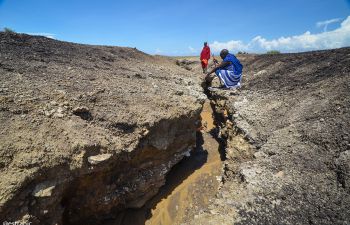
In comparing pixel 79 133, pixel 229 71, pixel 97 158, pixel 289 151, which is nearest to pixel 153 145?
pixel 97 158

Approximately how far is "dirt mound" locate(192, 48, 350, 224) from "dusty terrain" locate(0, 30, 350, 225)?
0.02 metres

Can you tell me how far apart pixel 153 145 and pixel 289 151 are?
228 cm

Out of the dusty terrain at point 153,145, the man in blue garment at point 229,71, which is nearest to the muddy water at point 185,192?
the dusty terrain at point 153,145

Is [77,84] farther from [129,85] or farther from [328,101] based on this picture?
[328,101]

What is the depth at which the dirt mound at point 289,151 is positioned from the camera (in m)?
3.23

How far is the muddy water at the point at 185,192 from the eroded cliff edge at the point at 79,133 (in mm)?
316

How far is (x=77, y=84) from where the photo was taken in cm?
468

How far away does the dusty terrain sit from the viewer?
3240 millimetres

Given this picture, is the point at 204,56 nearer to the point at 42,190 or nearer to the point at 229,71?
the point at 229,71

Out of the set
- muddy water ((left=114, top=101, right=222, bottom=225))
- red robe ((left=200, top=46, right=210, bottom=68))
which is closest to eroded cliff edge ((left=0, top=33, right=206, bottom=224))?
muddy water ((left=114, top=101, right=222, bottom=225))

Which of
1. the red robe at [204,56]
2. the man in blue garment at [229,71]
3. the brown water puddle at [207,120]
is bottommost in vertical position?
the brown water puddle at [207,120]

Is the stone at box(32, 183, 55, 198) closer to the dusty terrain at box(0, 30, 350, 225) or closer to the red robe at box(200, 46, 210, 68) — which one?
the dusty terrain at box(0, 30, 350, 225)

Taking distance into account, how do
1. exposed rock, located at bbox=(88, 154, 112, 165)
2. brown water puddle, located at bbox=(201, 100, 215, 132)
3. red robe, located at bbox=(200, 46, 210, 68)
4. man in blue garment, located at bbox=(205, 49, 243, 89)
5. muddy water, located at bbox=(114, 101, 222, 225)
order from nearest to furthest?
exposed rock, located at bbox=(88, 154, 112, 165), muddy water, located at bbox=(114, 101, 222, 225), man in blue garment, located at bbox=(205, 49, 243, 89), brown water puddle, located at bbox=(201, 100, 215, 132), red robe, located at bbox=(200, 46, 210, 68)

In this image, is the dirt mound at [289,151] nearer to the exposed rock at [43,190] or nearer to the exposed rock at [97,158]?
the exposed rock at [97,158]
